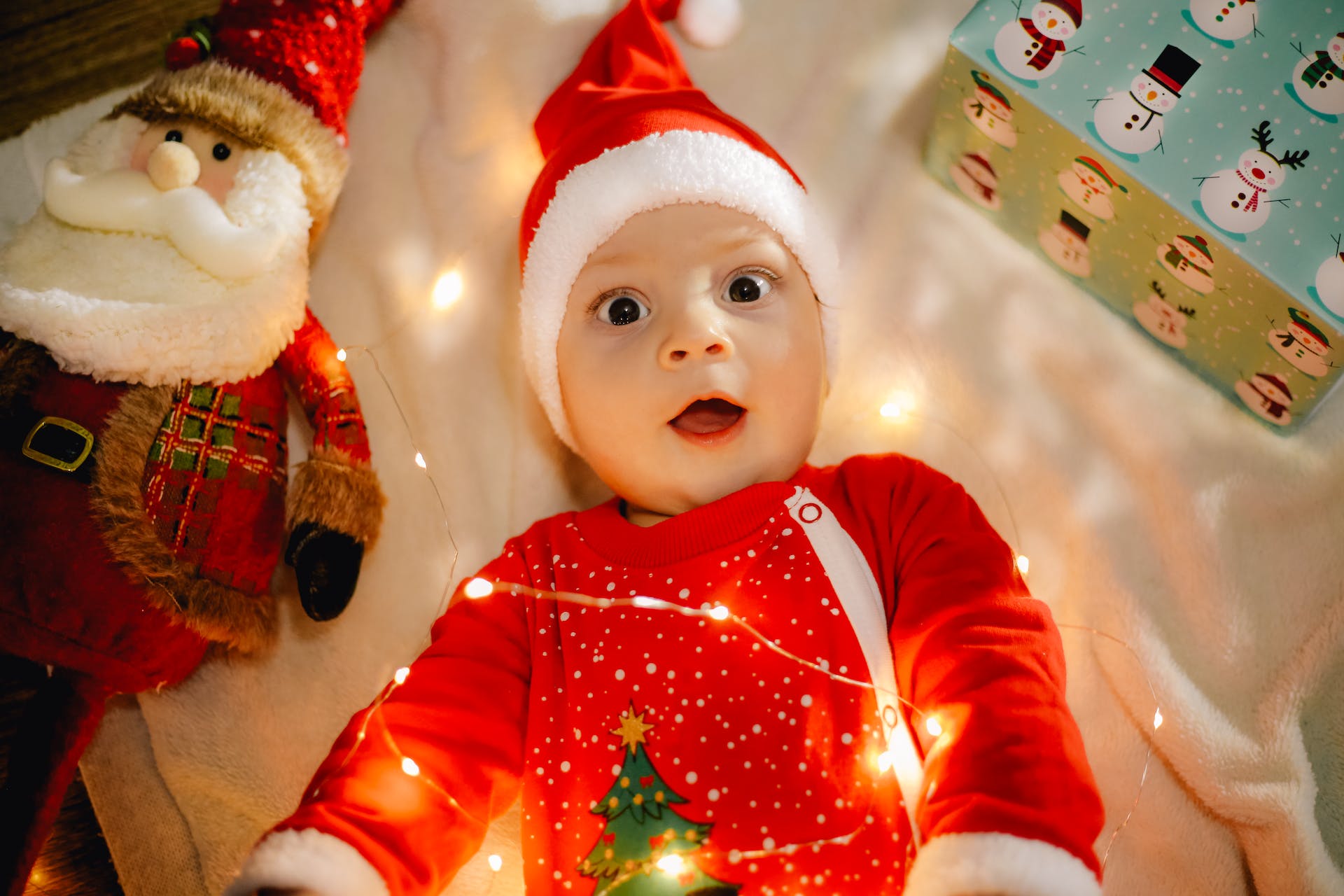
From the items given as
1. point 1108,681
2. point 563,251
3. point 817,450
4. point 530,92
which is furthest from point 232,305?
point 1108,681

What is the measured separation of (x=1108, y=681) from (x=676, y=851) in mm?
492

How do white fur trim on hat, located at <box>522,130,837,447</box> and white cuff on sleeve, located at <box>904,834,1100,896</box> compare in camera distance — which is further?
white fur trim on hat, located at <box>522,130,837,447</box>

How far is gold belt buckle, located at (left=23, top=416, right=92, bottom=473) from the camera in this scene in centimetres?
90

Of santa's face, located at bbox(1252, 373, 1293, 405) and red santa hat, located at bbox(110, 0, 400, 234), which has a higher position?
santa's face, located at bbox(1252, 373, 1293, 405)

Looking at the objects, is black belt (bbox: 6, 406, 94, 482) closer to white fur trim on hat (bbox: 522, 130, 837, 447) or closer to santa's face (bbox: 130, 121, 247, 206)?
santa's face (bbox: 130, 121, 247, 206)

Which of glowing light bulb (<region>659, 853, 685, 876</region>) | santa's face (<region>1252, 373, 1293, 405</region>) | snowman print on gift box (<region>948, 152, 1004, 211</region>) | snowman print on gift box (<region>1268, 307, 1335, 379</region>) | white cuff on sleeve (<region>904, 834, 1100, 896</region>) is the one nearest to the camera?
white cuff on sleeve (<region>904, 834, 1100, 896</region>)

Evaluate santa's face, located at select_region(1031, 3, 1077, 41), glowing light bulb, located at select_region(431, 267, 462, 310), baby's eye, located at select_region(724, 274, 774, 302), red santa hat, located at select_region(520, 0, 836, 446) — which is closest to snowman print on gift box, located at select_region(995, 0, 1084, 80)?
A: santa's face, located at select_region(1031, 3, 1077, 41)

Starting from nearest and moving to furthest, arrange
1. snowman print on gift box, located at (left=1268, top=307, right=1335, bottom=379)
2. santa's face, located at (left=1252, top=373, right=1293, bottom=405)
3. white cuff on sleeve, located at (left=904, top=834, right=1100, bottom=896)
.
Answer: white cuff on sleeve, located at (left=904, top=834, right=1100, bottom=896)
snowman print on gift box, located at (left=1268, top=307, right=1335, bottom=379)
santa's face, located at (left=1252, top=373, right=1293, bottom=405)

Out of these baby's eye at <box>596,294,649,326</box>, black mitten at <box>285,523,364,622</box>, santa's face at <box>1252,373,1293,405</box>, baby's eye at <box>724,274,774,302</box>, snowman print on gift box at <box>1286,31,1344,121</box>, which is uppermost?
snowman print on gift box at <box>1286,31,1344,121</box>

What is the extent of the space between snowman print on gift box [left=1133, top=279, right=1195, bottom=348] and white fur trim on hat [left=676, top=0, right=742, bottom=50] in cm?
59

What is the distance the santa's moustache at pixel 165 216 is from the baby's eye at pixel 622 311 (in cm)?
33

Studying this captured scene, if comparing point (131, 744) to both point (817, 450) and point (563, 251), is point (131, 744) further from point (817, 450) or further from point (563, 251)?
point (817, 450)

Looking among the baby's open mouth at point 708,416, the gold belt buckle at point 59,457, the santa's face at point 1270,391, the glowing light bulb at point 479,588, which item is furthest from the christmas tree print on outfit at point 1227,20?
the gold belt buckle at point 59,457

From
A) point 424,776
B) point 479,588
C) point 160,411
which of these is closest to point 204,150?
point 160,411
